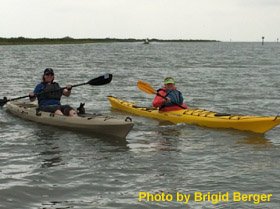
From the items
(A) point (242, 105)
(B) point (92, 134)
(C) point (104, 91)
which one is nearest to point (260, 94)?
(A) point (242, 105)

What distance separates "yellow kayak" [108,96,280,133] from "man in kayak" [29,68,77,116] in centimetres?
264

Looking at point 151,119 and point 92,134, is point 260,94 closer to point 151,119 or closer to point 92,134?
point 151,119

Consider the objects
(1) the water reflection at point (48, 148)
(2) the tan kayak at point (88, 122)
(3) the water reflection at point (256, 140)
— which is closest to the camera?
(1) the water reflection at point (48, 148)

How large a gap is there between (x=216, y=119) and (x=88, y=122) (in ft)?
10.2

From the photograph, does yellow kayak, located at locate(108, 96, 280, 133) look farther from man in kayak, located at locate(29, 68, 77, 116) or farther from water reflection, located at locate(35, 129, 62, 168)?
water reflection, located at locate(35, 129, 62, 168)

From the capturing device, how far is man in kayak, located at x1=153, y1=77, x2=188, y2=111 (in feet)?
39.5

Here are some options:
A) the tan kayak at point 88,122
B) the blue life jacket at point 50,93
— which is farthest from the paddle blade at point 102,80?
the tan kayak at point 88,122

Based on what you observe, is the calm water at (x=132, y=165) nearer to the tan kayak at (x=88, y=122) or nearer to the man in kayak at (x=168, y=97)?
the tan kayak at (x=88, y=122)

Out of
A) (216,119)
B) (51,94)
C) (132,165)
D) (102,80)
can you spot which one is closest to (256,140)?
(216,119)

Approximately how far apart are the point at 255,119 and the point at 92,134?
3752 millimetres

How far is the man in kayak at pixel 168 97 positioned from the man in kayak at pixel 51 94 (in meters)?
2.35

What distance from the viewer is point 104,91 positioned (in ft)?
68.0

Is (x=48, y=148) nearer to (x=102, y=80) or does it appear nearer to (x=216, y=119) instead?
(x=102, y=80)

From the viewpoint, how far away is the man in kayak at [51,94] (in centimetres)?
1127
